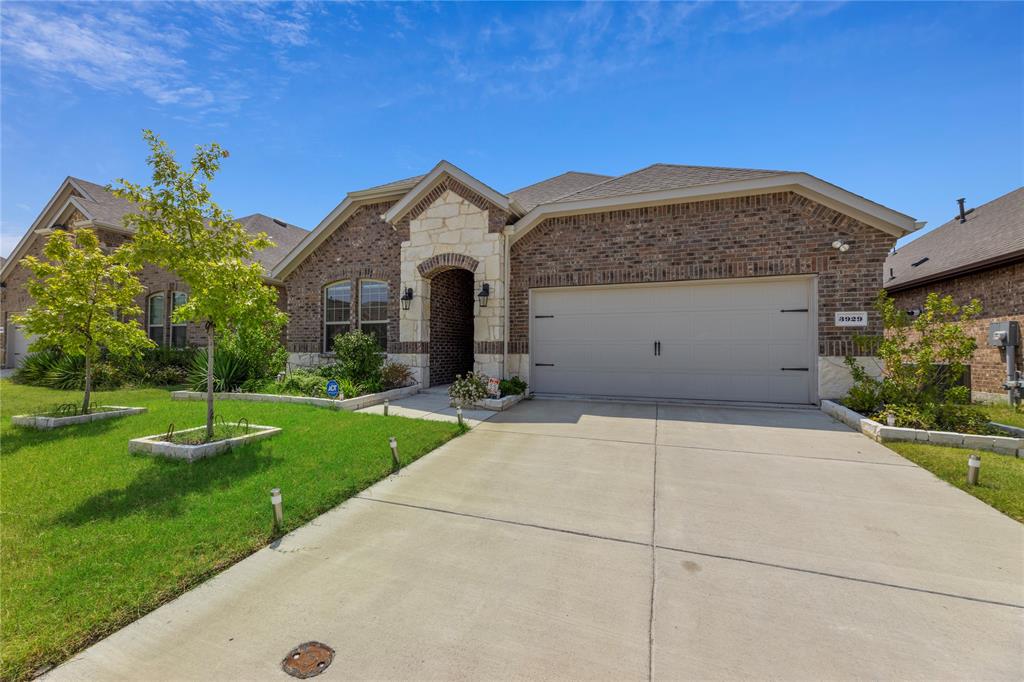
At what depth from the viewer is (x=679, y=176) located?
1009 cm

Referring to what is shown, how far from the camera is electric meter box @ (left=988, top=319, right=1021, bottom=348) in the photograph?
30.3 ft

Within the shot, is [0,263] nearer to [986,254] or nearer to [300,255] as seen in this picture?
[300,255]

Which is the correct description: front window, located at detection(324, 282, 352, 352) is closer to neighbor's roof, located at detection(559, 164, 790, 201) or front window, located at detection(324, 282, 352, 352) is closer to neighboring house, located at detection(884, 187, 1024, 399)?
neighbor's roof, located at detection(559, 164, 790, 201)

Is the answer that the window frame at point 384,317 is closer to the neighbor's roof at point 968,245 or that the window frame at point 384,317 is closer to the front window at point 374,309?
the front window at point 374,309

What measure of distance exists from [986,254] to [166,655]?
16308 mm

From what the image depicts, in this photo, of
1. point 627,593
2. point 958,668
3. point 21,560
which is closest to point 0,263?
point 21,560

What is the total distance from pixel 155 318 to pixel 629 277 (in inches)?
693

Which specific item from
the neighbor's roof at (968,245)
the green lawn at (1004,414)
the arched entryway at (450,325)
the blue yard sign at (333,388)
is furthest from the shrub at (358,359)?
the neighbor's roof at (968,245)

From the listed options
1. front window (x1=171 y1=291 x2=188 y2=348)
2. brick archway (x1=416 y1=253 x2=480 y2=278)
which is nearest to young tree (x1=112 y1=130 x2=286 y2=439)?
brick archway (x1=416 y1=253 x2=480 y2=278)

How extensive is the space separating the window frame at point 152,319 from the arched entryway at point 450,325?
11.4 metres

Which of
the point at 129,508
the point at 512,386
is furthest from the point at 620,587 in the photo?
the point at 512,386

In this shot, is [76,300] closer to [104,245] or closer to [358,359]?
[358,359]

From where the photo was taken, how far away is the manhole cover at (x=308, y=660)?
2.12 meters

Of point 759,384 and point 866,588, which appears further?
point 759,384
